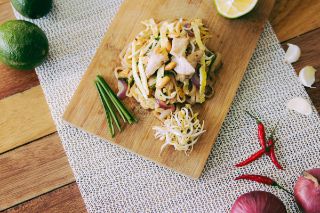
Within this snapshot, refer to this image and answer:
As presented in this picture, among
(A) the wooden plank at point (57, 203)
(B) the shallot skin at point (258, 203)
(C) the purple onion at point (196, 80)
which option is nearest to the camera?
(B) the shallot skin at point (258, 203)

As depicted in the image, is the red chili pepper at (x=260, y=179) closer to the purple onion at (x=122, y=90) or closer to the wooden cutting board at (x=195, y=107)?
the wooden cutting board at (x=195, y=107)

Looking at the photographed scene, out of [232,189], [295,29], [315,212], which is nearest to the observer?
[315,212]

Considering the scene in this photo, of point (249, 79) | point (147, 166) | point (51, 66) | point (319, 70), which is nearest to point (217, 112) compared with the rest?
point (249, 79)

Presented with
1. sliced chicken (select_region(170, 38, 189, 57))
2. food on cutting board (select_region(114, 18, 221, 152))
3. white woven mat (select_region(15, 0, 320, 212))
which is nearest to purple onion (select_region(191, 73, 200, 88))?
food on cutting board (select_region(114, 18, 221, 152))

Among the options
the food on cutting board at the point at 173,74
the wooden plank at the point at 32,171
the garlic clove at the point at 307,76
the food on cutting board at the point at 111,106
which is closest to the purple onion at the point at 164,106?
the food on cutting board at the point at 173,74

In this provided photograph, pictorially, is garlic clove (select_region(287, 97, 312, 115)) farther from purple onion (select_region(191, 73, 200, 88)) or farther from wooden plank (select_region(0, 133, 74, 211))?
wooden plank (select_region(0, 133, 74, 211))

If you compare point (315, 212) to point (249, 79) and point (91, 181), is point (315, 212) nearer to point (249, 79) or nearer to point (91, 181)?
point (249, 79)

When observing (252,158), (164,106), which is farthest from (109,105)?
(252,158)

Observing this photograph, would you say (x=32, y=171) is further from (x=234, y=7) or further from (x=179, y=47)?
(x=234, y=7)
